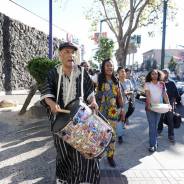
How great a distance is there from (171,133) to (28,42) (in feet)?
46.3

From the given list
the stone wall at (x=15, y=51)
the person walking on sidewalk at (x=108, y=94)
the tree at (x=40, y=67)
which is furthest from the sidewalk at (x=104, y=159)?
the stone wall at (x=15, y=51)

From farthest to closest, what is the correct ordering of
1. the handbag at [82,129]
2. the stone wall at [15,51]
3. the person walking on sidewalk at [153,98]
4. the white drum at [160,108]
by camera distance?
the stone wall at [15,51]
the person walking on sidewalk at [153,98]
the white drum at [160,108]
the handbag at [82,129]

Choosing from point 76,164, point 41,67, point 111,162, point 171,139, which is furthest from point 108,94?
point 41,67

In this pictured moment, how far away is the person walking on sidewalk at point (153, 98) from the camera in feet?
22.7

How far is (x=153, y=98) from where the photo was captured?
6996 mm

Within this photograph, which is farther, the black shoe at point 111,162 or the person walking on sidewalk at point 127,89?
the person walking on sidewalk at point 127,89

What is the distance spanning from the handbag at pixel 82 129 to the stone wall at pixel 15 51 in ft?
40.7

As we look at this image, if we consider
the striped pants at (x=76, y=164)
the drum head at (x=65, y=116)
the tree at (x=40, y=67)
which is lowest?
the striped pants at (x=76, y=164)

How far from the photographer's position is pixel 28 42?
20578 millimetres

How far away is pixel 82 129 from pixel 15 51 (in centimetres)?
1524

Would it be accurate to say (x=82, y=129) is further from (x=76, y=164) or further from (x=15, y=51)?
Answer: (x=15, y=51)

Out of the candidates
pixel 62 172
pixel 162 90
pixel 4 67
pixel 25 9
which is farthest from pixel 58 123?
pixel 25 9

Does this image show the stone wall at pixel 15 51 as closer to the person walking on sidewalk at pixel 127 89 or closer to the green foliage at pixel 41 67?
the green foliage at pixel 41 67

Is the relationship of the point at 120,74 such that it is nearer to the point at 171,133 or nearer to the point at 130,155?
the point at 171,133
